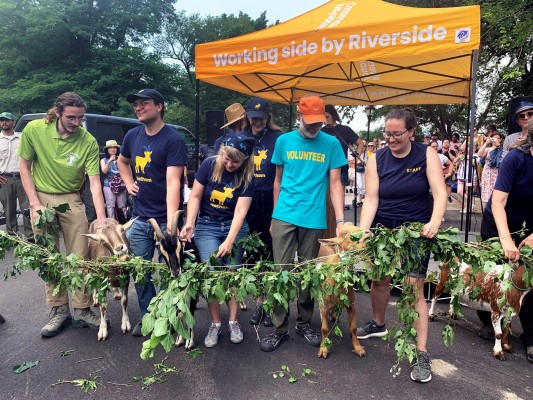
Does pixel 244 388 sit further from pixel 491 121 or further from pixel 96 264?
pixel 491 121

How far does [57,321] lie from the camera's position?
4039 millimetres

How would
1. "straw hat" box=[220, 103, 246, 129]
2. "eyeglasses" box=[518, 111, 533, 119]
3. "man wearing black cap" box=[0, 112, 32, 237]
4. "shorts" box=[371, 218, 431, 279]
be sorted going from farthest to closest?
"man wearing black cap" box=[0, 112, 32, 237] → "straw hat" box=[220, 103, 246, 129] → "eyeglasses" box=[518, 111, 533, 119] → "shorts" box=[371, 218, 431, 279]

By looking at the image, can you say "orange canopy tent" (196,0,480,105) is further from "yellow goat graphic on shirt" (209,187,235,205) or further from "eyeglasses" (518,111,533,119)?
"yellow goat graphic on shirt" (209,187,235,205)

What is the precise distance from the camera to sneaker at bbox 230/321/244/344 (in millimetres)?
3832

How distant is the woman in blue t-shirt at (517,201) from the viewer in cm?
317

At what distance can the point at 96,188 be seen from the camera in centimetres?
412

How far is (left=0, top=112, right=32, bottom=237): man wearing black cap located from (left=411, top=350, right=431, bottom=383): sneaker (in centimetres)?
700

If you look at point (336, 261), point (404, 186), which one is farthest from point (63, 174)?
point (404, 186)

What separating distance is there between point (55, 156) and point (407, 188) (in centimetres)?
333

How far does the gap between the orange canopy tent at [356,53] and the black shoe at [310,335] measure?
302 centimetres

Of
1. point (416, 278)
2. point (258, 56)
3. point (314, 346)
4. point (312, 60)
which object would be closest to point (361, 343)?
point (314, 346)

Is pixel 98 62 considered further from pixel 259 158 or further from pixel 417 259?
pixel 417 259

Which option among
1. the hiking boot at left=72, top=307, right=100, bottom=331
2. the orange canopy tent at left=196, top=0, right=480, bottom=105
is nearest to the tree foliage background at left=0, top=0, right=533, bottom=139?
the orange canopy tent at left=196, top=0, right=480, bottom=105

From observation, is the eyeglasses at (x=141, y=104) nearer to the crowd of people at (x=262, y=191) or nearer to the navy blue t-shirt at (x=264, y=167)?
the crowd of people at (x=262, y=191)
